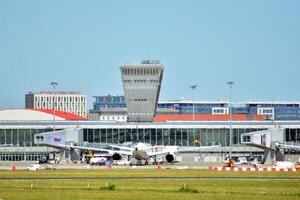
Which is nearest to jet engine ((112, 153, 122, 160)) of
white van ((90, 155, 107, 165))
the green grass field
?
white van ((90, 155, 107, 165))

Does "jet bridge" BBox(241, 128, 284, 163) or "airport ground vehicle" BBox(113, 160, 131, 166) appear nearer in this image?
"airport ground vehicle" BBox(113, 160, 131, 166)

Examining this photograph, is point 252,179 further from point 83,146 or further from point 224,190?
point 83,146

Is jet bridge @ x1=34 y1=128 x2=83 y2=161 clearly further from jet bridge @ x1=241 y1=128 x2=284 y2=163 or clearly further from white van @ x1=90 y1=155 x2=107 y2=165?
jet bridge @ x1=241 y1=128 x2=284 y2=163

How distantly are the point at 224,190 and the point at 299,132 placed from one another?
372 ft

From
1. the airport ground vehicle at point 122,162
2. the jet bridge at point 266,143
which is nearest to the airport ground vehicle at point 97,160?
the airport ground vehicle at point 122,162

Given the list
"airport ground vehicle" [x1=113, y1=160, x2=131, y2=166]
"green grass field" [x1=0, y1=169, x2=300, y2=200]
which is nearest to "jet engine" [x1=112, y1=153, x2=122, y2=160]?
"airport ground vehicle" [x1=113, y1=160, x2=131, y2=166]

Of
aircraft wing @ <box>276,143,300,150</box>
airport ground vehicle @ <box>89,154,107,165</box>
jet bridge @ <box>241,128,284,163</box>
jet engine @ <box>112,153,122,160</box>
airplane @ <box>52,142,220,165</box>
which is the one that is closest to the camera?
airplane @ <box>52,142,220,165</box>

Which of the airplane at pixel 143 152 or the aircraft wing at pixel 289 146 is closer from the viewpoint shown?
the airplane at pixel 143 152

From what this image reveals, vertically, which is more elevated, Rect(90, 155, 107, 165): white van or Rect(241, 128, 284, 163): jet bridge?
Rect(241, 128, 284, 163): jet bridge

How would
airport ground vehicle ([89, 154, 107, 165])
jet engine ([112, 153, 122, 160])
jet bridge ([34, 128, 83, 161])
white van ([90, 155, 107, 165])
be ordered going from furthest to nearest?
jet bridge ([34, 128, 83, 161]) < jet engine ([112, 153, 122, 160]) < airport ground vehicle ([89, 154, 107, 165]) < white van ([90, 155, 107, 165])

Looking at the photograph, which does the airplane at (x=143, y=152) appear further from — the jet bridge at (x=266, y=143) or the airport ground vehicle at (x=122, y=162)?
the jet bridge at (x=266, y=143)

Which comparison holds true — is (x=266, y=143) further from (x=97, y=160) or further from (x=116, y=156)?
(x=97, y=160)

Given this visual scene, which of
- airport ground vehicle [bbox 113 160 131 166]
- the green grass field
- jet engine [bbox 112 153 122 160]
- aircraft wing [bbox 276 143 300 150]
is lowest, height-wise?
airport ground vehicle [bbox 113 160 131 166]

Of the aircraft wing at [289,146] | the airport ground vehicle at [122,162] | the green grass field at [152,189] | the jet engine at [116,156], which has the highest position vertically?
the aircraft wing at [289,146]
